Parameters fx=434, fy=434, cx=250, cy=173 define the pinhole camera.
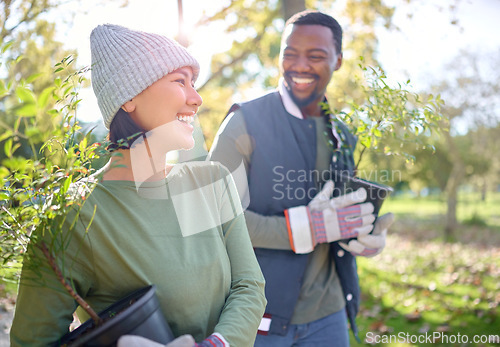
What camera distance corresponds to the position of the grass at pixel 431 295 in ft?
14.7

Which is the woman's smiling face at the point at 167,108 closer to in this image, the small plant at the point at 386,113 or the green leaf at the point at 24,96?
the green leaf at the point at 24,96

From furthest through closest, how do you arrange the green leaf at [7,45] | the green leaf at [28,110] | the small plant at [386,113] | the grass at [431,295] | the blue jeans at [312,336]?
the grass at [431,295] < the blue jeans at [312,336] < the small plant at [386,113] < the green leaf at [7,45] < the green leaf at [28,110]

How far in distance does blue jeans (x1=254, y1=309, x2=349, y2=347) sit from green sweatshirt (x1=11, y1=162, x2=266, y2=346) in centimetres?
78

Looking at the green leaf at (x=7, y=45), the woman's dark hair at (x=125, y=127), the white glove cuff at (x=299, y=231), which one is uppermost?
the green leaf at (x=7, y=45)

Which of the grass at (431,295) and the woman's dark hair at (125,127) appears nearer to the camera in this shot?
the woman's dark hair at (125,127)

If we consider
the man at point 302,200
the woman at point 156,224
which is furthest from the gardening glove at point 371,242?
the woman at point 156,224

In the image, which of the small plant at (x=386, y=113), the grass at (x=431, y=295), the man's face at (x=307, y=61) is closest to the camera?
the small plant at (x=386, y=113)

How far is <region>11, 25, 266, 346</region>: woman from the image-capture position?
4.40 feet

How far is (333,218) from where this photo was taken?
85.7 inches

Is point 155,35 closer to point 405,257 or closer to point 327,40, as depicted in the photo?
point 327,40

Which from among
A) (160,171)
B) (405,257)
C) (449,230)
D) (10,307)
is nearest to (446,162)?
(449,230)

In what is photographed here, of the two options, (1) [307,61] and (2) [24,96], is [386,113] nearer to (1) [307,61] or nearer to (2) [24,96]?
(1) [307,61]

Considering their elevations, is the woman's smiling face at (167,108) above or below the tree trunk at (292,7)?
below

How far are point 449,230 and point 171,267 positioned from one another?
1181 centimetres
